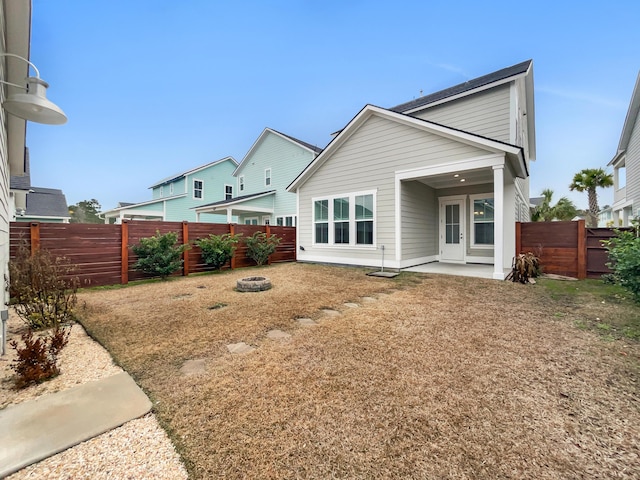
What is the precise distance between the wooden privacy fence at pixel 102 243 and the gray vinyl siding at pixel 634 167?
17.7m

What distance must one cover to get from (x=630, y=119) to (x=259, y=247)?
58.1 feet

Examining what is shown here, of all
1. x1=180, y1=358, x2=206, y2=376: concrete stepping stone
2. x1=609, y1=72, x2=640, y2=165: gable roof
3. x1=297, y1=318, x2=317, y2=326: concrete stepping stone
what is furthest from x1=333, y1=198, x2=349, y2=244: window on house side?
x1=609, y1=72, x2=640, y2=165: gable roof

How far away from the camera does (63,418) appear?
1.99 m

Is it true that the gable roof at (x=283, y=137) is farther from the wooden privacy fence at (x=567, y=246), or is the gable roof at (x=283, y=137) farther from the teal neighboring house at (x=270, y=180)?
the wooden privacy fence at (x=567, y=246)

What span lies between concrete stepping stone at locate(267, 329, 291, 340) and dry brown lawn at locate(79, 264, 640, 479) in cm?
12

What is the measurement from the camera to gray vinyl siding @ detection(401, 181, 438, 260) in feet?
29.0

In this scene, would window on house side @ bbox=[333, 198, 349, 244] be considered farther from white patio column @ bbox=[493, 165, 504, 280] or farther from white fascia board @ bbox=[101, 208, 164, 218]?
white fascia board @ bbox=[101, 208, 164, 218]

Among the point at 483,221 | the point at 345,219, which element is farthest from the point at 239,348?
the point at 483,221

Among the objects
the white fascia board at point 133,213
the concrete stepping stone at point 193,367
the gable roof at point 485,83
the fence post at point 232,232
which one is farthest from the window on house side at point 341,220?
the white fascia board at point 133,213

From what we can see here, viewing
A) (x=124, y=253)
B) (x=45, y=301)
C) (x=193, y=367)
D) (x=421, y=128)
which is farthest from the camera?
(x=421, y=128)

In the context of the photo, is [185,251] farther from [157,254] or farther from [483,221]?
[483,221]

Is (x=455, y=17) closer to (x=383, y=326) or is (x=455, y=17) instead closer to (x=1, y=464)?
(x=383, y=326)

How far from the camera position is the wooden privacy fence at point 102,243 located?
6.33 meters

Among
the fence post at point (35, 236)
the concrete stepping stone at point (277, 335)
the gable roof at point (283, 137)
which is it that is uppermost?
the gable roof at point (283, 137)
